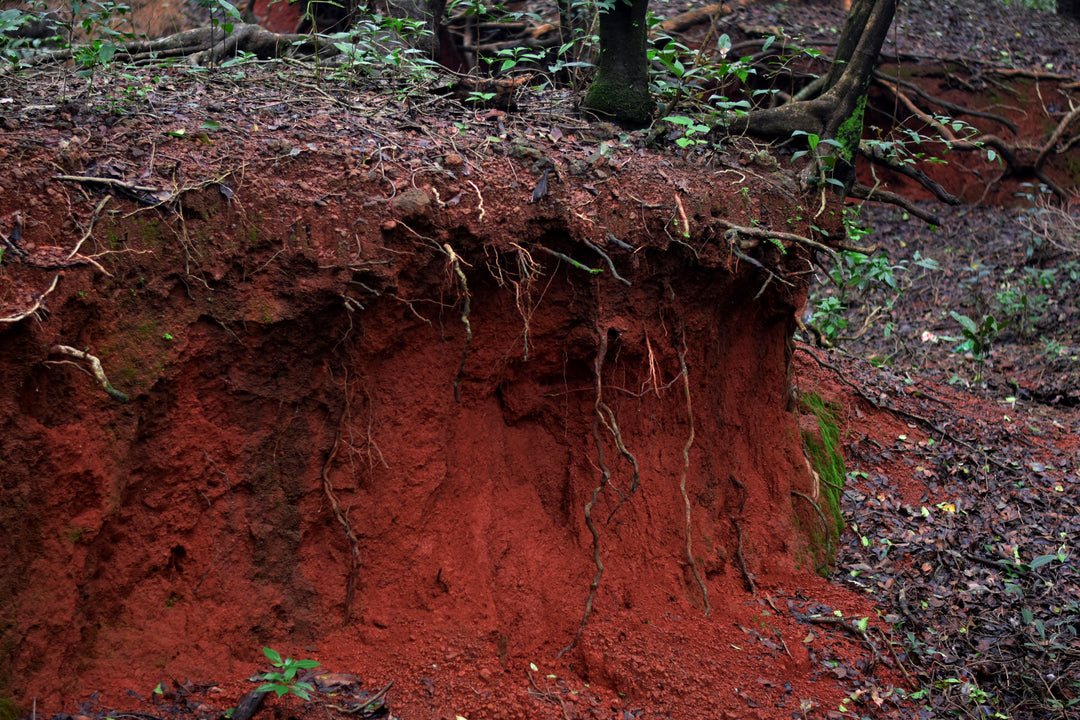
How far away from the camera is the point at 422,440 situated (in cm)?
424

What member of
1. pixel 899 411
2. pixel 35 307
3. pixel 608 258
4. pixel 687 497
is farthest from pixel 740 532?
pixel 35 307

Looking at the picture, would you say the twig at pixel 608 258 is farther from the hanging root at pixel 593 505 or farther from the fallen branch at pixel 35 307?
the fallen branch at pixel 35 307

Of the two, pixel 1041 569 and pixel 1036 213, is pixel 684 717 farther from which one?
pixel 1036 213

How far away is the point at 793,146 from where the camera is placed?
5.39 meters

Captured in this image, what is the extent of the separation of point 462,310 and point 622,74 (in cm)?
194

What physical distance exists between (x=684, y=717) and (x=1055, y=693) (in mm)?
2129


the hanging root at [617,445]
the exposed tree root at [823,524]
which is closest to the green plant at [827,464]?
the exposed tree root at [823,524]

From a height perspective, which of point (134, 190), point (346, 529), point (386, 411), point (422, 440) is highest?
point (134, 190)

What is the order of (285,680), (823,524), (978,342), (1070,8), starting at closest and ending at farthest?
(285,680) < (823,524) < (978,342) < (1070,8)

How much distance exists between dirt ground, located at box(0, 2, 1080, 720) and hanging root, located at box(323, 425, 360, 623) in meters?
0.03

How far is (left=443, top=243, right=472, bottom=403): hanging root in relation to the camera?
389 cm

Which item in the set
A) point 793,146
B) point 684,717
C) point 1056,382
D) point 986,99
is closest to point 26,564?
point 684,717

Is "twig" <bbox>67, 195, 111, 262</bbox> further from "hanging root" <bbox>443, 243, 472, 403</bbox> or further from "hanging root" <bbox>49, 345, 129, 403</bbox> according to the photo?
"hanging root" <bbox>443, 243, 472, 403</bbox>

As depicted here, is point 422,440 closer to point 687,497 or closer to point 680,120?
point 687,497
